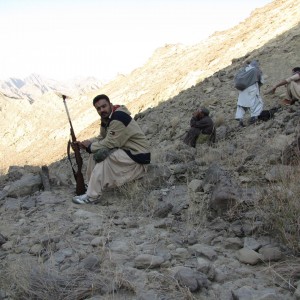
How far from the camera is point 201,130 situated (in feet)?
21.3

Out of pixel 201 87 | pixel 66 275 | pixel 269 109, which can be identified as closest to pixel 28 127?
pixel 201 87

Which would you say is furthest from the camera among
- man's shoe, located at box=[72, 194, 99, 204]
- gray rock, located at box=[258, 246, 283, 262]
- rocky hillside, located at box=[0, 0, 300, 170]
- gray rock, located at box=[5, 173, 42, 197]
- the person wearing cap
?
rocky hillside, located at box=[0, 0, 300, 170]

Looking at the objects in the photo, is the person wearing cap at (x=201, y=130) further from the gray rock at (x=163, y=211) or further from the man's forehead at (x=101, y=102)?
the gray rock at (x=163, y=211)

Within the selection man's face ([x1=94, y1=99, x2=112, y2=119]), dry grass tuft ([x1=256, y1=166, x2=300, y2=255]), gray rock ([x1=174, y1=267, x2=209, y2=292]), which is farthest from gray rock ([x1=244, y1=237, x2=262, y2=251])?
man's face ([x1=94, y1=99, x2=112, y2=119])

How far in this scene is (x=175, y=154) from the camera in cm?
524

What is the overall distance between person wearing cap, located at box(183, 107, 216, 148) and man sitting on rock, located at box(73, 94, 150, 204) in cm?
242

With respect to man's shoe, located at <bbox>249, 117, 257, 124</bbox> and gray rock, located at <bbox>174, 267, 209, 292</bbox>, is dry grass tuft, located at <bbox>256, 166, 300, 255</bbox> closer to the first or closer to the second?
gray rock, located at <bbox>174, 267, 209, 292</bbox>

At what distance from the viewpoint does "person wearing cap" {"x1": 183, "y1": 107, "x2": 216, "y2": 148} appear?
21.1ft

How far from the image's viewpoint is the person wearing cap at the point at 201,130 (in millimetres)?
6438

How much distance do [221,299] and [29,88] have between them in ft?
434

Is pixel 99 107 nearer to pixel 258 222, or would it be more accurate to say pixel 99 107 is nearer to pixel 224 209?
pixel 224 209

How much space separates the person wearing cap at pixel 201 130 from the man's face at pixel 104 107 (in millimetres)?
2636

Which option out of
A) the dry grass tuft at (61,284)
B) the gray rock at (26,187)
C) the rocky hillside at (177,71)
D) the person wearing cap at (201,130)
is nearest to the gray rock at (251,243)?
the dry grass tuft at (61,284)

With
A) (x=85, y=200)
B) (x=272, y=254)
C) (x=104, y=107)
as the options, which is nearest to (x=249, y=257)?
(x=272, y=254)
